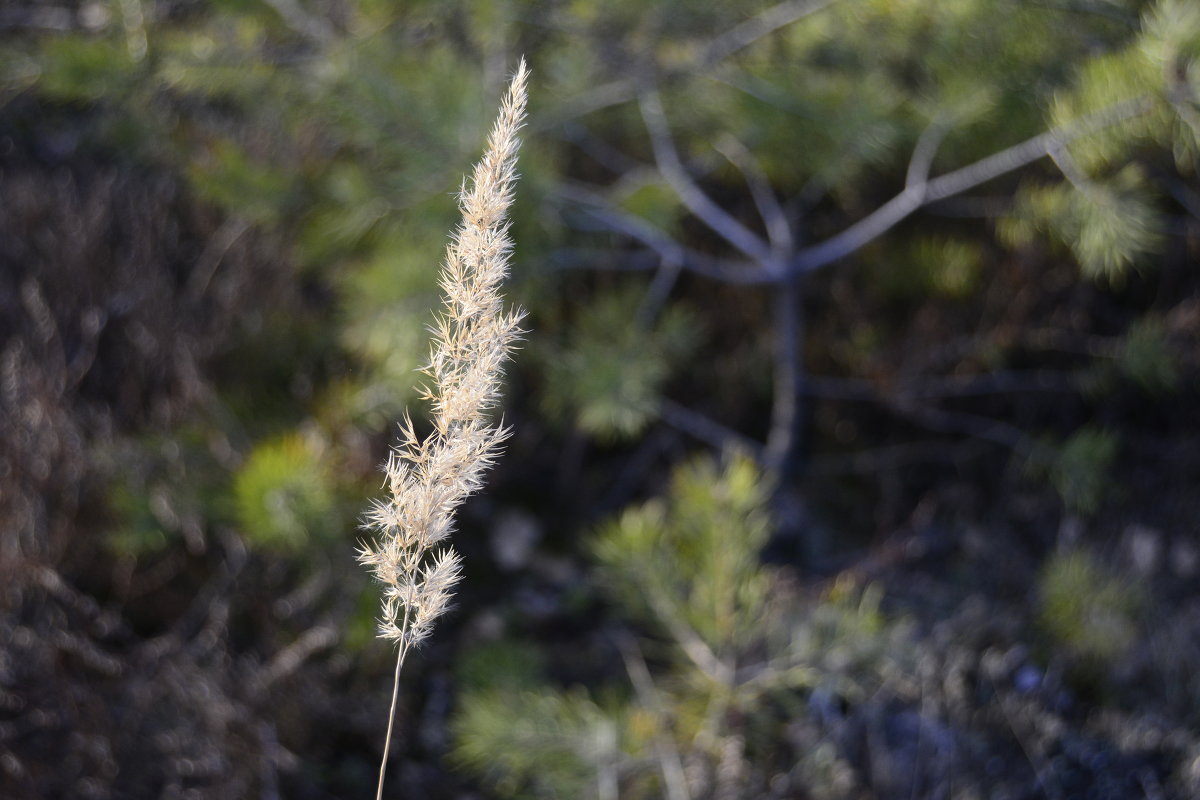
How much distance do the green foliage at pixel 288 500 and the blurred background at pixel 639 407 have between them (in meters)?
0.01

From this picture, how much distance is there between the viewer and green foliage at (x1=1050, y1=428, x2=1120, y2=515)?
227 centimetres

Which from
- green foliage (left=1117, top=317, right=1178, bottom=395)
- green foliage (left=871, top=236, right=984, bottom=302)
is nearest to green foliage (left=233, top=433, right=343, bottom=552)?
green foliage (left=871, top=236, right=984, bottom=302)

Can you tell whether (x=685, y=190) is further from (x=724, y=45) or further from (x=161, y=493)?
(x=161, y=493)

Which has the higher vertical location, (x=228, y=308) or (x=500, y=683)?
(x=228, y=308)

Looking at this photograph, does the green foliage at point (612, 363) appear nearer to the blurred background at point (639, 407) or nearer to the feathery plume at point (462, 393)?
the blurred background at point (639, 407)

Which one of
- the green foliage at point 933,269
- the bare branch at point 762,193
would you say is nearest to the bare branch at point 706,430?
the bare branch at point 762,193

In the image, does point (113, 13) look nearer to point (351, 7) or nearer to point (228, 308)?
point (351, 7)

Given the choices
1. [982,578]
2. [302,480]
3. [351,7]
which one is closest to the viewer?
[302,480]

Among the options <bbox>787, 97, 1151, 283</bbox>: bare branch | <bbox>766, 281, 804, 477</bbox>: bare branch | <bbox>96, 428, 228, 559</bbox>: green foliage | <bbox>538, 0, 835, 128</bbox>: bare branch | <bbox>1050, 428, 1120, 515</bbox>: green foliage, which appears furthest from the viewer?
<bbox>766, 281, 804, 477</bbox>: bare branch

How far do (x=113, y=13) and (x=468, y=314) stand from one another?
7.13ft

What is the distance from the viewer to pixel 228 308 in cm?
253

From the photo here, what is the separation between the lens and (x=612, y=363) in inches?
81.2

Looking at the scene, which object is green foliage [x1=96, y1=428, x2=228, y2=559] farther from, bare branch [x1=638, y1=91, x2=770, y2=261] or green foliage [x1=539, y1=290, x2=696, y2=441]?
bare branch [x1=638, y1=91, x2=770, y2=261]

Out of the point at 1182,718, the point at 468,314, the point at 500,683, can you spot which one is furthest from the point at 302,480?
the point at 1182,718
